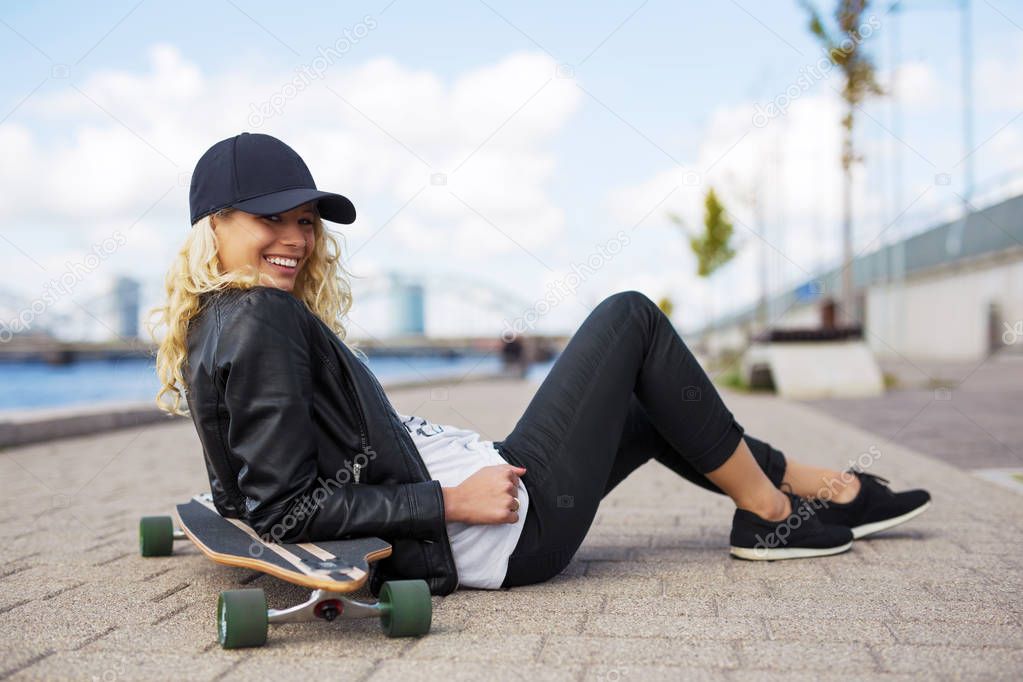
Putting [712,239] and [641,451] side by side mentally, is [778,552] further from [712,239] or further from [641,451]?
[712,239]

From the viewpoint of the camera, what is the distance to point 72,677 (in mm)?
1739

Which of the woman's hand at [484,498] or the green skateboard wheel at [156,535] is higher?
the woman's hand at [484,498]

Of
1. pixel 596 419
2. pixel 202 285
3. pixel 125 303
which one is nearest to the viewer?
pixel 202 285

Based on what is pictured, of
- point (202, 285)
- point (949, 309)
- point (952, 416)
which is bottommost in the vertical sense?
point (952, 416)

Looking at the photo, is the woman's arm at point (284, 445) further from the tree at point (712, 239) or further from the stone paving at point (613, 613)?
the tree at point (712, 239)

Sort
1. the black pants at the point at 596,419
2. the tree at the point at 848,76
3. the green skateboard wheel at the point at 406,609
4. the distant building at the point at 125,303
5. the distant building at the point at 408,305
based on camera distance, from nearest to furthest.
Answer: the green skateboard wheel at the point at 406,609 → the black pants at the point at 596,419 → the tree at the point at 848,76 → the distant building at the point at 125,303 → the distant building at the point at 408,305

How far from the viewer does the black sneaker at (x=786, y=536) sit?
271cm

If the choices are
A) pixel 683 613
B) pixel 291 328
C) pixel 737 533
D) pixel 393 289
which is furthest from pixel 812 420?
pixel 393 289

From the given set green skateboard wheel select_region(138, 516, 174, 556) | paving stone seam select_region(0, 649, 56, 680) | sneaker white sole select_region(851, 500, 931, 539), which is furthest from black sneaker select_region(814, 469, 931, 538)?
paving stone seam select_region(0, 649, 56, 680)

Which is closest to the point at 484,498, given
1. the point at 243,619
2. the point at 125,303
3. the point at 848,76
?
the point at 243,619

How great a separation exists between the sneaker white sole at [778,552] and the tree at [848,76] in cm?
1031

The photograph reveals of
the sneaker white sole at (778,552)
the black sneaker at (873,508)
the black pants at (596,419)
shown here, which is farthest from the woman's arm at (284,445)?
the black sneaker at (873,508)

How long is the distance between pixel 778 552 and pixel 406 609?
1246mm

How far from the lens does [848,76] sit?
13.3m
